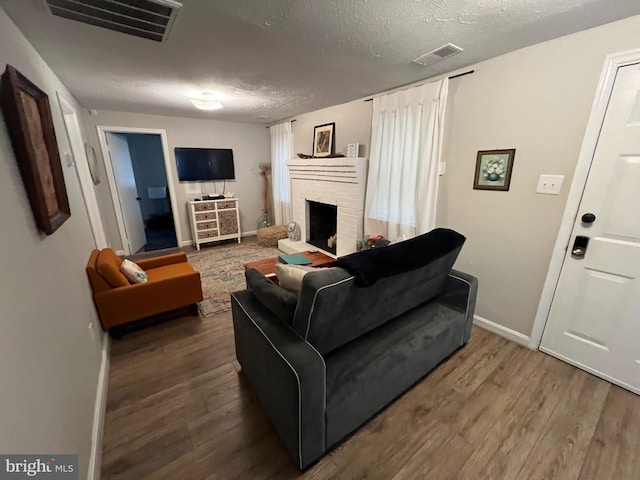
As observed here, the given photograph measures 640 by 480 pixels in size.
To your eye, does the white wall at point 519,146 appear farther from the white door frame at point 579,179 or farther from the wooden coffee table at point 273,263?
the wooden coffee table at point 273,263

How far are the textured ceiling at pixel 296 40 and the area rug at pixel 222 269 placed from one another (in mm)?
2188

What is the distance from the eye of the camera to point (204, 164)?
468 cm

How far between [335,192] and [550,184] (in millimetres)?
2312

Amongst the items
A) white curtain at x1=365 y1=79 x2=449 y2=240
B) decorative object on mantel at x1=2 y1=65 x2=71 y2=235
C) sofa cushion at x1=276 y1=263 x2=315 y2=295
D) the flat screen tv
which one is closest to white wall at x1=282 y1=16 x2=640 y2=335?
white curtain at x1=365 y1=79 x2=449 y2=240

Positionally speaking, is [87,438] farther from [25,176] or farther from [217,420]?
[25,176]

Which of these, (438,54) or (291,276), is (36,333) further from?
(438,54)

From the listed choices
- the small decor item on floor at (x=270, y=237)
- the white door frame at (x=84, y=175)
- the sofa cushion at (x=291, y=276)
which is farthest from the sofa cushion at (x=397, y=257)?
the small decor item on floor at (x=270, y=237)

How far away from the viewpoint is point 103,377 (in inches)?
67.8

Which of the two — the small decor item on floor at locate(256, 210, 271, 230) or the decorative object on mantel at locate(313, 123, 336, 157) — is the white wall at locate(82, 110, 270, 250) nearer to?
the small decor item on floor at locate(256, 210, 271, 230)

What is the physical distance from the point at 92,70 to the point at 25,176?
5.51 feet

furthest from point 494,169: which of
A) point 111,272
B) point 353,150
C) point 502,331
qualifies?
point 111,272

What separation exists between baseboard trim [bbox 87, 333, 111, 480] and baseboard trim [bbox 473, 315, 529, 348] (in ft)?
9.21

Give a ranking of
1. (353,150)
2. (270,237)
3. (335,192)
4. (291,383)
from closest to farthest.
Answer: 1. (291,383)
2. (353,150)
3. (335,192)
4. (270,237)

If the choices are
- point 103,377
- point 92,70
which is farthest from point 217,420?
point 92,70
